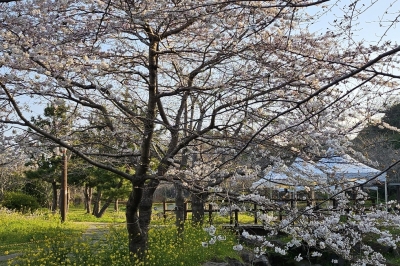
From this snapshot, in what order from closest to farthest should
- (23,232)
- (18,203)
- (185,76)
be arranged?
(185,76), (23,232), (18,203)

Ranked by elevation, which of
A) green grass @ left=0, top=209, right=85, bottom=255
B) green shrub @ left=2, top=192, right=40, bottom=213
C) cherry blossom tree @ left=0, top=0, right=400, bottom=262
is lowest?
green grass @ left=0, top=209, right=85, bottom=255

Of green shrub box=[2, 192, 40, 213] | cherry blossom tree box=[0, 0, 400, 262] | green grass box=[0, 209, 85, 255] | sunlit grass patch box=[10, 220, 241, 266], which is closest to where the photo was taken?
cherry blossom tree box=[0, 0, 400, 262]

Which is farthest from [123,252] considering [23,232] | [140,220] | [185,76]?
[23,232]

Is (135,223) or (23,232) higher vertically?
(135,223)

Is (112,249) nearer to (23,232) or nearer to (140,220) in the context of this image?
(140,220)

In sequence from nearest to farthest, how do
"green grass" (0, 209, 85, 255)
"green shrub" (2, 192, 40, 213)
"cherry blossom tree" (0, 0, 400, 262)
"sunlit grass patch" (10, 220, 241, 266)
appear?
"cherry blossom tree" (0, 0, 400, 262)
"sunlit grass patch" (10, 220, 241, 266)
"green grass" (0, 209, 85, 255)
"green shrub" (2, 192, 40, 213)

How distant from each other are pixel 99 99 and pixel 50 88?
4.40 ft

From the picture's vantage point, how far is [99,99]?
5.45 meters

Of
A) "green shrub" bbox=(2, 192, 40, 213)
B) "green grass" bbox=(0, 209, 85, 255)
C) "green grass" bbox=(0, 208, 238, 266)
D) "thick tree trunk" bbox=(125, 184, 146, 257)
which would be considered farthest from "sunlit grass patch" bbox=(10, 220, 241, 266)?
"green shrub" bbox=(2, 192, 40, 213)

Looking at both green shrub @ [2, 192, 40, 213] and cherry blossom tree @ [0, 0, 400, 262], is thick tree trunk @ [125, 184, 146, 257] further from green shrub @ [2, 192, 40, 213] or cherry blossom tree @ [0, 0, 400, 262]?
green shrub @ [2, 192, 40, 213]

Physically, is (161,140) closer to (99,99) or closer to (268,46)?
(99,99)

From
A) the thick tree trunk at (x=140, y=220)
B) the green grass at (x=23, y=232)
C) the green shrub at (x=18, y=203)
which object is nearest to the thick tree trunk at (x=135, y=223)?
the thick tree trunk at (x=140, y=220)

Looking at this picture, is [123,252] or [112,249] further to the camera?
[112,249]

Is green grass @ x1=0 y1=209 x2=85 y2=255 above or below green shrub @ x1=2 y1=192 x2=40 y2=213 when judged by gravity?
below
